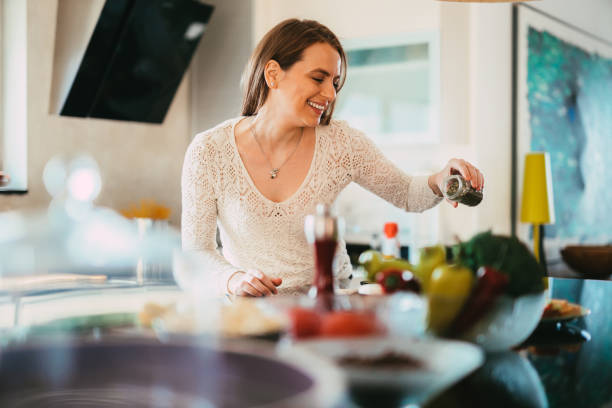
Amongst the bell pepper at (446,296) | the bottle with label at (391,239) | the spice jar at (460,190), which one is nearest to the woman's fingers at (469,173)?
the spice jar at (460,190)

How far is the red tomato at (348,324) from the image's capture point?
66cm

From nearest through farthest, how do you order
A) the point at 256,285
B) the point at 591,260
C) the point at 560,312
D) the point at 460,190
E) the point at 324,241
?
the point at 324,241 → the point at 560,312 → the point at 256,285 → the point at 460,190 → the point at 591,260

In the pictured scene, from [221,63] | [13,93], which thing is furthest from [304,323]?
[221,63]

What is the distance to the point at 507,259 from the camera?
91 cm

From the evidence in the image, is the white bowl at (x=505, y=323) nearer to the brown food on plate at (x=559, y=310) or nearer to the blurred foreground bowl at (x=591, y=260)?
the brown food on plate at (x=559, y=310)

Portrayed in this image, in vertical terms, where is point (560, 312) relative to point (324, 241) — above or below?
below

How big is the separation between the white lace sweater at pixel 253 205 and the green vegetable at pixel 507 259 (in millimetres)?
882

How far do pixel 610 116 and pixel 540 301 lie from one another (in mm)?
4802

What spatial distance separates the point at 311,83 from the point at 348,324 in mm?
1271

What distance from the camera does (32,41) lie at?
360 centimetres

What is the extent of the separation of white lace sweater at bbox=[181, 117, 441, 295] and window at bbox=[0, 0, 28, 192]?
6.82 ft

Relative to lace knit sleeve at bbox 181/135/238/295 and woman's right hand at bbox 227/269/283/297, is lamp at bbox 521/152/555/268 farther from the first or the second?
woman's right hand at bbox 227/269/283/297

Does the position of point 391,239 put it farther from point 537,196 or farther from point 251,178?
point 251,178

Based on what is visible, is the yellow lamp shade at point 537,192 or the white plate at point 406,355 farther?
the yellow lamp shade at point 537,192
